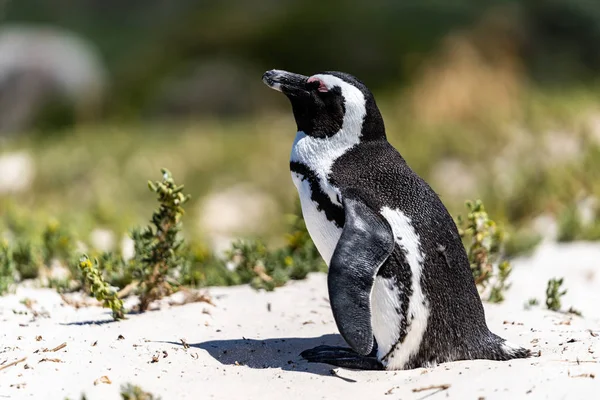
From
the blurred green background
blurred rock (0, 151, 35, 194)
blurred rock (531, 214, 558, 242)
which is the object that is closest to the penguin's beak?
blurred rock (531, 214, 558, 242)

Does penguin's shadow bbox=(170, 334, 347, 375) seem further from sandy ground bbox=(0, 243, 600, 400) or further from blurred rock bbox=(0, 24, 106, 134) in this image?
blurred rock bbox=(0, 24, 106, 134)

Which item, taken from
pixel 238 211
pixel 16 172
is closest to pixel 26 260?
pixel 238 211

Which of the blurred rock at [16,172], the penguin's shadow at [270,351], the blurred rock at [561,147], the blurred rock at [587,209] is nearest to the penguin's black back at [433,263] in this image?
the penguin's shadow at [270,351]

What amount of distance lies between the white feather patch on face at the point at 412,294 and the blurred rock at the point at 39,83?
13.0 metres

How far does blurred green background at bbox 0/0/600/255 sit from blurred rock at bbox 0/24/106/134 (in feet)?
0.09

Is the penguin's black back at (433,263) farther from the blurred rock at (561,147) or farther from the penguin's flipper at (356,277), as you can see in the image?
the blurred rock at (561,147)

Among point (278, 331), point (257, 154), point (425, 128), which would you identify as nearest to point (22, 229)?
point (278, 331)

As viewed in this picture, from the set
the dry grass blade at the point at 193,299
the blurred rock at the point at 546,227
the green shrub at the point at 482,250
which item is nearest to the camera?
the dry grass blade at the point at 193,299

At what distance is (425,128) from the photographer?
35.6 ft

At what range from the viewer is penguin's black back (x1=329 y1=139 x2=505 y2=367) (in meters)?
3.41

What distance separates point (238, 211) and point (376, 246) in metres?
6.43

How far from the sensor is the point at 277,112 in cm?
1605

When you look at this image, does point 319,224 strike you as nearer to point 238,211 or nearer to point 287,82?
point 287,82

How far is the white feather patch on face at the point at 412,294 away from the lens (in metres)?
3.37
